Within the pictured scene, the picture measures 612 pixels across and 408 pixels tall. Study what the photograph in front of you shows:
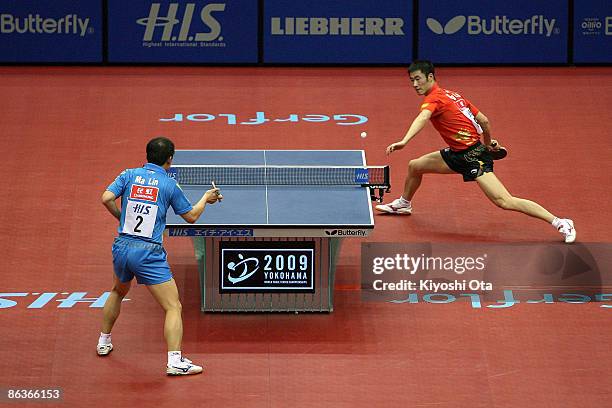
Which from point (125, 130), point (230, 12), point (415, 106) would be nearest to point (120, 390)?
point (125, 130)

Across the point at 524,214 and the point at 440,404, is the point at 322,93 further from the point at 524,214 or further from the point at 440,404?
the point at 440,404

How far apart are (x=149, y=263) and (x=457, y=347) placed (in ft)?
7.90

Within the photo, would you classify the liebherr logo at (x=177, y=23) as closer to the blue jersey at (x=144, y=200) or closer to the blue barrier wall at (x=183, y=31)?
the blue barrier wall at (x=183, y=31)

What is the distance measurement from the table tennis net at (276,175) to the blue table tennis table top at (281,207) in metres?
0.09

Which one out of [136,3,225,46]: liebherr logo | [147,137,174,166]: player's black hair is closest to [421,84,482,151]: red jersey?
[147,137,174,166]: player's black hair

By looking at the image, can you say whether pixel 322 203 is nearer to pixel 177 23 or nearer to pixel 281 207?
pixel 281 207

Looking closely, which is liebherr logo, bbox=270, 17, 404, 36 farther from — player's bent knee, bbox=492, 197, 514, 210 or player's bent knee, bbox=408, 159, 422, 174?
player's bent knee, bbox=492, 197, 514, 210

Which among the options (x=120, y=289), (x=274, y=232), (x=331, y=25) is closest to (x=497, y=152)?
(x=274, y=232)

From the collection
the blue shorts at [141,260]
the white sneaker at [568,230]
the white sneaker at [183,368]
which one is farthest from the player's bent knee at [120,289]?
the white sneaker at [568,230]

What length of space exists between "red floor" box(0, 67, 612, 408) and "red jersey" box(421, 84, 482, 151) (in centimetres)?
87
